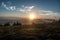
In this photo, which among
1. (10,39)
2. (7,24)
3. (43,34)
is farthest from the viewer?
(7,24)

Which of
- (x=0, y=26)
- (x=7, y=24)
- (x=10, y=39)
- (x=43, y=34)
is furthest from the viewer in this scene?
(x=7, y=24)

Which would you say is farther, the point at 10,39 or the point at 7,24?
the point at 7,24

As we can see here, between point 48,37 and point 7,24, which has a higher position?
point 7,24

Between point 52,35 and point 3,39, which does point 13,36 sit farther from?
point 52,35

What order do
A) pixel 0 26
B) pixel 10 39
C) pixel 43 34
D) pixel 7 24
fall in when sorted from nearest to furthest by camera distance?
pixel 10 39
pixel 43 34
pixel 0 26
pixel 7 24

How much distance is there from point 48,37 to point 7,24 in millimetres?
8349

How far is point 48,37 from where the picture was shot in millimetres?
15523

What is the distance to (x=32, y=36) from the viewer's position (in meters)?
15.6

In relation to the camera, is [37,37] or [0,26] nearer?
[37,37]

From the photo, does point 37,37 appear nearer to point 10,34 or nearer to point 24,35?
point 24,35

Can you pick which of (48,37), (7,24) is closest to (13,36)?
(48,37)

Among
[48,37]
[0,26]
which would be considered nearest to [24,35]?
[48,37]

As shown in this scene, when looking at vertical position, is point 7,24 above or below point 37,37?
above

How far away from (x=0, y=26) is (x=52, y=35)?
8.02m
